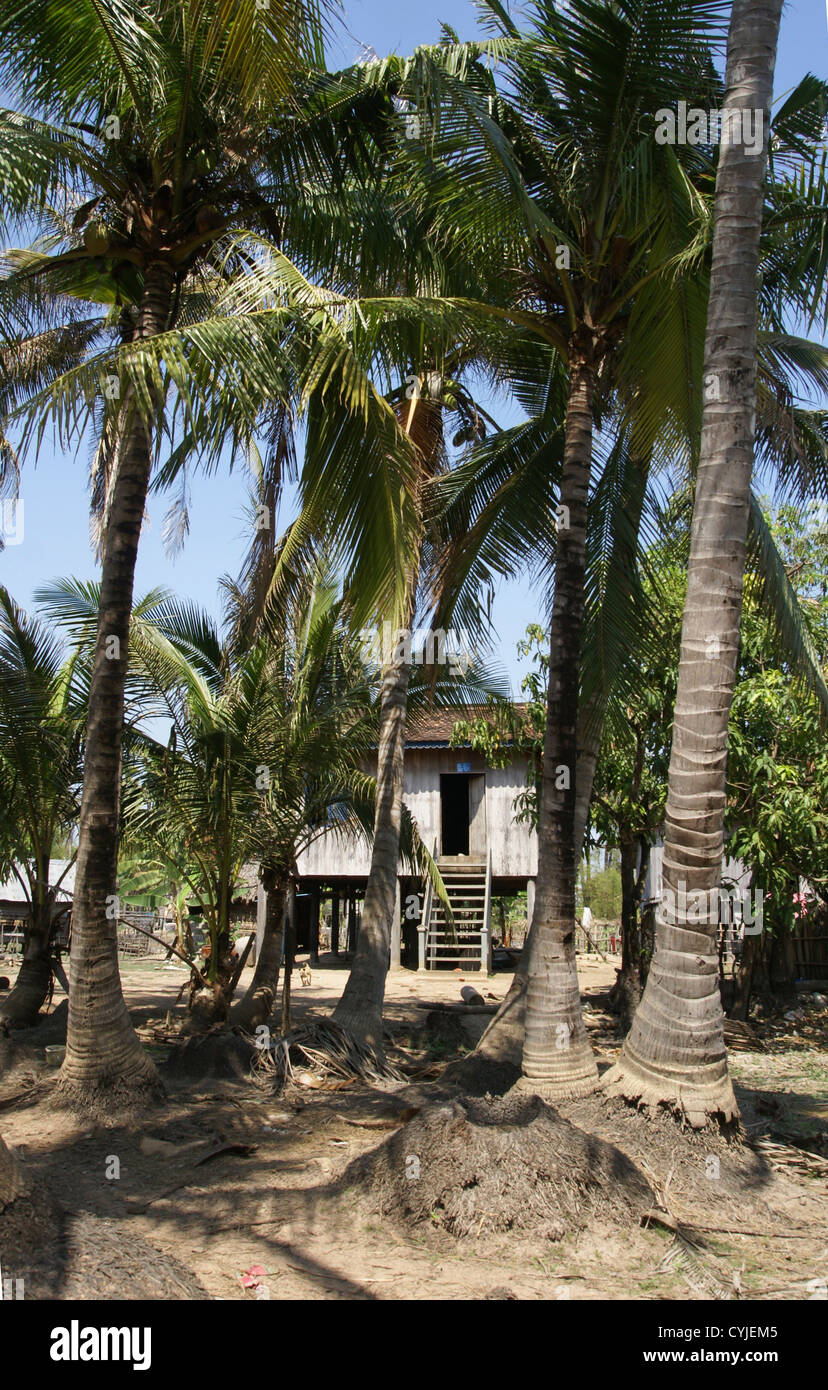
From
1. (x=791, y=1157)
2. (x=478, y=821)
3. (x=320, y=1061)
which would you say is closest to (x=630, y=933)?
(x=320, y=1061)

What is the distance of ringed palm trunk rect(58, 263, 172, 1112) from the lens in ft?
24.8

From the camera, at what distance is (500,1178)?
17.7ft

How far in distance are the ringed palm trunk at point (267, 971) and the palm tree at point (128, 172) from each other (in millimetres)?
2895

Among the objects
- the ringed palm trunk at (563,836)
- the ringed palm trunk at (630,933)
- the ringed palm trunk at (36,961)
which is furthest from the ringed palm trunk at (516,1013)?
the ringed palm trunk at (36,961)

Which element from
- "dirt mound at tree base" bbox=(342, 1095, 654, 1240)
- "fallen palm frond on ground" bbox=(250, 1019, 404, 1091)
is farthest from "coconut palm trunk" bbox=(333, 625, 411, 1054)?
"dirt mound at tree base" bbox=(342, 1095, 654, 1240)

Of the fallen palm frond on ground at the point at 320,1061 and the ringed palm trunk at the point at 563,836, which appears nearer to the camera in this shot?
the ringed palm trunk at the point at 563,836

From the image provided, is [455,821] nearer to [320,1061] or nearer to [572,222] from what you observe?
[320,1061]

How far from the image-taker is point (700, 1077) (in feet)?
20.0

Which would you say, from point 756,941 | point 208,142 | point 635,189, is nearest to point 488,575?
point 635,189

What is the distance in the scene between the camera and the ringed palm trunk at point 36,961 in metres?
10.6

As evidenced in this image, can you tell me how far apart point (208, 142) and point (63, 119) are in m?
1.12

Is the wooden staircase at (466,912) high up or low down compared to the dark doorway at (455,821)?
down

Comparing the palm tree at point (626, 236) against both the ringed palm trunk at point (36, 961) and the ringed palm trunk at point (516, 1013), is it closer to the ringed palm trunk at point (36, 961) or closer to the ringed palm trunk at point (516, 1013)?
the ringed palm trunk at point (516, 1013)

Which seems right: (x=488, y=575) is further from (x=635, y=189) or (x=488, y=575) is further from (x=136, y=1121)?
(x=136, y=1121)
